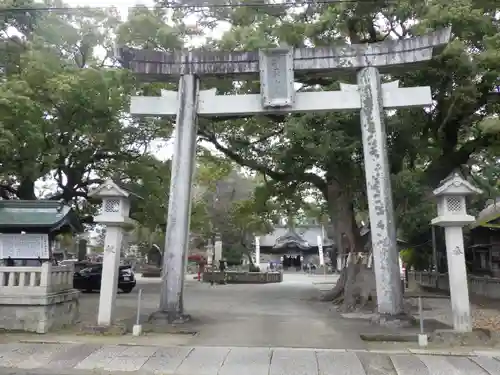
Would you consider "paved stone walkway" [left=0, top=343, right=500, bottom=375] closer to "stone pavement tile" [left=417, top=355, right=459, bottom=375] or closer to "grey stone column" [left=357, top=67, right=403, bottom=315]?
"stone pavement tile" [left=417, top=355, right=459, bottom=375]

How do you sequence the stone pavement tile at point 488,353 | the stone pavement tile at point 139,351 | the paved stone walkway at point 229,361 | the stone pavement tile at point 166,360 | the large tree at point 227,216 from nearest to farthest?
the paved stone walkway at point 229,361, the stone pavement tile at point 166,360, the stone pavement tile at point 139,351, the stone pavement tile at point 488,353, the large tree at point 227,216

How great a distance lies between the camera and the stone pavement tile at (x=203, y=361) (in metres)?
7.45

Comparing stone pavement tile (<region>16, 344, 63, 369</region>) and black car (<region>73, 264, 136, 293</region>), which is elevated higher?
black car (<region>73, 264, 136, 293</region>)

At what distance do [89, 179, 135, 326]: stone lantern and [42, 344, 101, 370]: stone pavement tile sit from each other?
1671mm

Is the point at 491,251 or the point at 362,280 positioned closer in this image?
the point at 362,280

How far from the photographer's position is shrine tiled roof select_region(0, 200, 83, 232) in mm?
11391

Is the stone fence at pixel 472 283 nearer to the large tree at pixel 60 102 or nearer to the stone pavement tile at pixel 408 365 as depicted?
the stone pavement tile at pixel 408 365

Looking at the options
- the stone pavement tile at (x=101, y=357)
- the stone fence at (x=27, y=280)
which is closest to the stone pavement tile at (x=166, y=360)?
the stone pavement tile at (x=101, y=357)

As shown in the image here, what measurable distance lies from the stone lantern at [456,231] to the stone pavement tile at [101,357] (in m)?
6.98

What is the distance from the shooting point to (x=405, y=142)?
15.2m

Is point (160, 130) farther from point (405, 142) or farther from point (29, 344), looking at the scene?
point (29, 344)

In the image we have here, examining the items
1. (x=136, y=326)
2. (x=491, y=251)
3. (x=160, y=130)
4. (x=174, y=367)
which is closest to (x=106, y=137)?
(x=160, y=130)

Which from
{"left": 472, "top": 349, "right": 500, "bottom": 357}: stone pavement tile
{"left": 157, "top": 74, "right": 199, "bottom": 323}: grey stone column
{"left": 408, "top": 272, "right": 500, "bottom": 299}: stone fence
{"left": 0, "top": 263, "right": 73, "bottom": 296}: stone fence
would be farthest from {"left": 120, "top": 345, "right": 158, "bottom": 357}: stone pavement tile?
{"left": 408, "top": 272, "right": 500, "bottom": 299}: stone fence

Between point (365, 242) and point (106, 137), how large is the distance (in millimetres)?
11035
